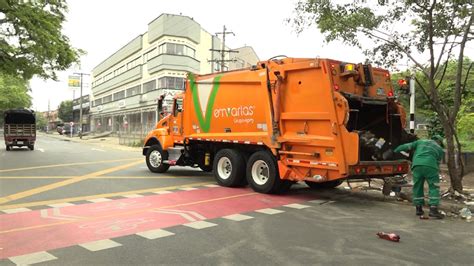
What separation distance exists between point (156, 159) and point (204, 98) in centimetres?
338

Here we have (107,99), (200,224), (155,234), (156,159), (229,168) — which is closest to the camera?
(155,234)

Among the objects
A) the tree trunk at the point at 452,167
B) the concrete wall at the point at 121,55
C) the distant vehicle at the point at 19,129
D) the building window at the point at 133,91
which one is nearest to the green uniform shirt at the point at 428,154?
the tree trunk at the point at 452,167

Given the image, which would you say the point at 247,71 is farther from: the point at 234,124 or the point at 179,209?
the point at 179,209

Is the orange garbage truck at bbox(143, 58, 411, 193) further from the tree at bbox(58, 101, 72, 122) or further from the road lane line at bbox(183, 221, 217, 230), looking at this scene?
the tree at bbox(58, 101, 72, 122)

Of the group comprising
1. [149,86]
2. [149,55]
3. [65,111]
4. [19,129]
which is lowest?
[19,129]

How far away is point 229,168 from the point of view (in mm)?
12211

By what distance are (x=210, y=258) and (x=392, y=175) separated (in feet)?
20.2

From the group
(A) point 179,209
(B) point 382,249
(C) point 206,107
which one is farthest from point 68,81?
(B) point 382,249

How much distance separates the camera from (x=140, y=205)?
363 inches

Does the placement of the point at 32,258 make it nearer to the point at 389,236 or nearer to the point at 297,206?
the point at 389,236

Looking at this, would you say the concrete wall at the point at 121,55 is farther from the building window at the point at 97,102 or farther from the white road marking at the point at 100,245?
the white road marking at the point at 100,245

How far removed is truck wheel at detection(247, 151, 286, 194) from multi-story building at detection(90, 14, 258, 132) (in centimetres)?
2462

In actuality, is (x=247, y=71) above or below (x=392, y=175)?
above

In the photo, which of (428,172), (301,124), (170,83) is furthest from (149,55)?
(428,172)
